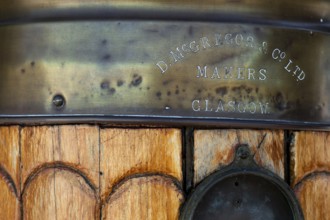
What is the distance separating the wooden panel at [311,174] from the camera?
6.95 ft

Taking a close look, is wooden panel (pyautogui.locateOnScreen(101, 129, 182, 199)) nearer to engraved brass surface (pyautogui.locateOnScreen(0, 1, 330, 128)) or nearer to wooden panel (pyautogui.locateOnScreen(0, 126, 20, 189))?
engraved brass surface (pyautogui.locateOnScreen(0, 1, 330, 128))

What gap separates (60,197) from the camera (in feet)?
6.66

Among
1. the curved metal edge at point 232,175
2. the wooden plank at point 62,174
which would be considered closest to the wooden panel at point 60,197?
the wooden plank at point 62,174

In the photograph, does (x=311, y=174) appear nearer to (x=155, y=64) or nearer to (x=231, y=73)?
(x=231, y=73)

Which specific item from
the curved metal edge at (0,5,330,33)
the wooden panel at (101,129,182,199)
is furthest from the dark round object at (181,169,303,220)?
the curved metal edge at (0,5,330,33)

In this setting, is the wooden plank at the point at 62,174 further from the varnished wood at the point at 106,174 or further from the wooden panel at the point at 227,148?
the wooden panel at the point at 227,148

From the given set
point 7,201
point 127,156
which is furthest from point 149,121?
point 7,201

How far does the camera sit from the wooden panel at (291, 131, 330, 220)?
212 cm

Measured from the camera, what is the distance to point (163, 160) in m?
2.03

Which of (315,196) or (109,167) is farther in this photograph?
(315,196)

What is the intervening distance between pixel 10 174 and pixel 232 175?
611 millimetres

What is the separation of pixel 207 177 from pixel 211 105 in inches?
7.6

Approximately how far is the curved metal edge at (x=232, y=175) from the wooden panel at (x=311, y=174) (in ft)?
0.23

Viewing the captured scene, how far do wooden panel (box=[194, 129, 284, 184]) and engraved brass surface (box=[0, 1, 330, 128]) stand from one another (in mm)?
43
